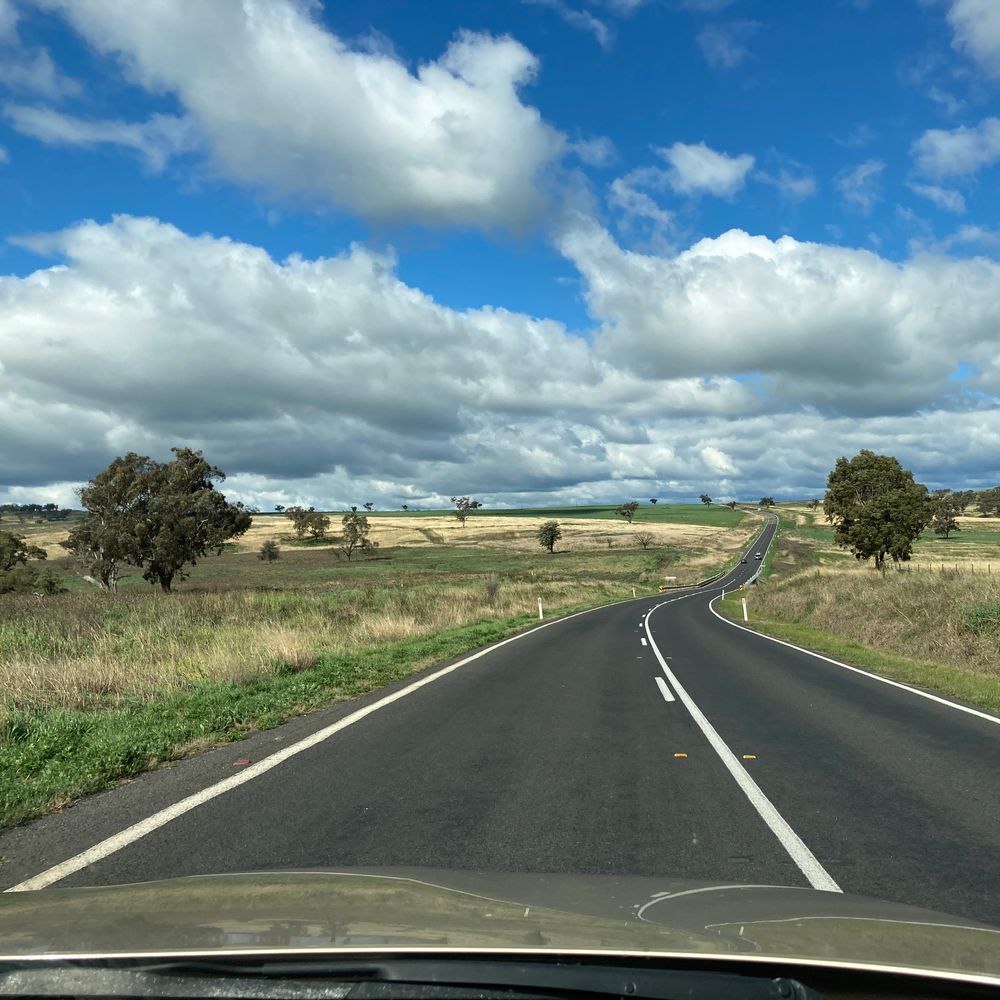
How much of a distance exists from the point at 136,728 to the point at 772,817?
19.9 feet

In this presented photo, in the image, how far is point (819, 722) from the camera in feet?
30.4

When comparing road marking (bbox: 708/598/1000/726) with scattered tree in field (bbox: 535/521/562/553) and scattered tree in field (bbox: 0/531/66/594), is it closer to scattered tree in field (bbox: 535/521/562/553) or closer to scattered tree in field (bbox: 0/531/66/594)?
scattered tree in field (bbox: 0/531/66/594)

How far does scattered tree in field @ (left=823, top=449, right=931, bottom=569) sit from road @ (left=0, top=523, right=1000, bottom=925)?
41.5 m

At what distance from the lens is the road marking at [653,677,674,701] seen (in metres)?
11.3

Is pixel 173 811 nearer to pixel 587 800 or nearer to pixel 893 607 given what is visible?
pixel 587 800

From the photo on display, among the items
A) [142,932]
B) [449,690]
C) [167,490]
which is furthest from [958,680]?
[167,490]

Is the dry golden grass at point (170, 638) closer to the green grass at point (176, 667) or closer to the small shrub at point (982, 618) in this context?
the green grass at point (176, 667)

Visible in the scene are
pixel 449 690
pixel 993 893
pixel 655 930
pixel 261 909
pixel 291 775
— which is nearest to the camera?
pixel 655 930

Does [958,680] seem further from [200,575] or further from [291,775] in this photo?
[200,575]

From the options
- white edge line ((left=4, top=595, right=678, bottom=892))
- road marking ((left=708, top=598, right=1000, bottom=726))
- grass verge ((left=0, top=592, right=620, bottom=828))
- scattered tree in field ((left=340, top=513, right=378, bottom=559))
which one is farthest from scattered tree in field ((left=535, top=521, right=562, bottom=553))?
white edge line ((left=4, top=595, right=678, bottom=892))

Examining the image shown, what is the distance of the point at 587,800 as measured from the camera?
19.3 feet

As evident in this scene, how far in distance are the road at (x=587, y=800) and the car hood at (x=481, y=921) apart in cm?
113

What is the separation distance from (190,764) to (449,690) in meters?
5.01

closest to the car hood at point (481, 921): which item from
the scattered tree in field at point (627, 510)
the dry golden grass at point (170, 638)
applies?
the dry golden grass at point (170, 638)
